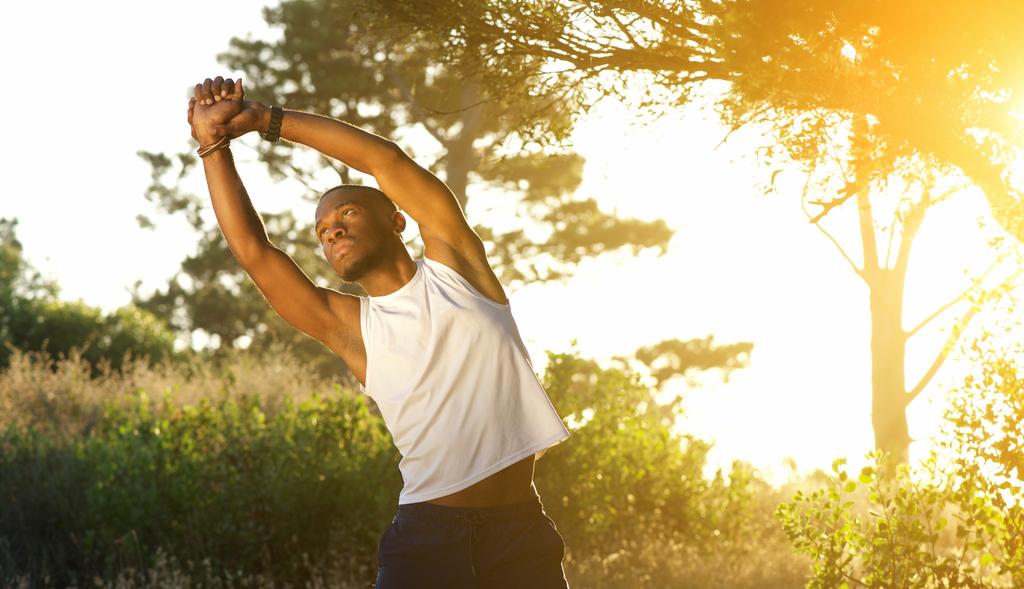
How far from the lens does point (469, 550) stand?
3.67 metres

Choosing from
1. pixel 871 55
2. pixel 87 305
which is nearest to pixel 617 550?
pixel 871 55

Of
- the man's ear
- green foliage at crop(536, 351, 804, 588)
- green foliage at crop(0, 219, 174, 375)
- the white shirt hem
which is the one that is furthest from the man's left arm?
green foliage at crop(0, 219, 174, 375)

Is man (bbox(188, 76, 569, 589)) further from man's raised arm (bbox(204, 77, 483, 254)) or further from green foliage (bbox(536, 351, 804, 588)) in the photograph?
green foliage (bbox(536, 351, 804, 588))

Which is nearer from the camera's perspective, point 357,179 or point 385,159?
point 385,159

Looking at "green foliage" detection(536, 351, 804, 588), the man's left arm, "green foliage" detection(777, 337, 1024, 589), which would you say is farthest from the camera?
"green foliage" detection(536, 351, 804, 588)

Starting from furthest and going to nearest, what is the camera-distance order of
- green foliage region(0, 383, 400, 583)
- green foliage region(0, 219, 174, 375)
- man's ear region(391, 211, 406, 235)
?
green foliage region(0, 219, 174, 375) < green foliage region(0, 383, 400, 583) < man's ear region(391, 211, 406, 235)

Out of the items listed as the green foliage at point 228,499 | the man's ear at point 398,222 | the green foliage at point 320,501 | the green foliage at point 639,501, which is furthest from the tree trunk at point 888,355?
the man's ear at point 398,222

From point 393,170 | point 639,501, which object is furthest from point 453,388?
point 639,501

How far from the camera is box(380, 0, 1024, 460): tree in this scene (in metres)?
6.62

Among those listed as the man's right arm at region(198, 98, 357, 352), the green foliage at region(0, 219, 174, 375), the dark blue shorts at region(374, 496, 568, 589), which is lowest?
the dark blue shorts at region(374, 496, 568, 589)

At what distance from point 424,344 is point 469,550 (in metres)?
0.63

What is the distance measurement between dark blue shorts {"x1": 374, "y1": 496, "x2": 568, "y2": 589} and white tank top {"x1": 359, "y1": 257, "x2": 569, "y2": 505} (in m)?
0.09

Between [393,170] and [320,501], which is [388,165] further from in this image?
[320,501]

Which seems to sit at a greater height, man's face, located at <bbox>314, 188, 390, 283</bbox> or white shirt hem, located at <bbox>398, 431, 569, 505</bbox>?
man's face, located at <bbox>314, 188, 390, 283</bbox>
